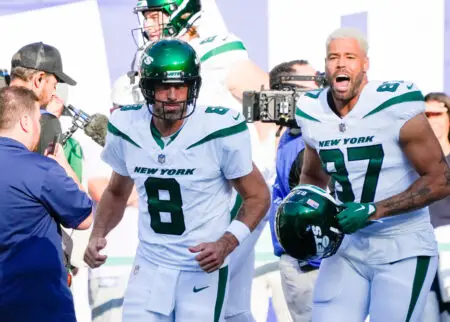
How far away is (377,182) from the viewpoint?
4984 mm

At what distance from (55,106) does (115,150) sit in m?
1.41

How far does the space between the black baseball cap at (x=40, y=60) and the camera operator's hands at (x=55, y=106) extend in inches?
12.6

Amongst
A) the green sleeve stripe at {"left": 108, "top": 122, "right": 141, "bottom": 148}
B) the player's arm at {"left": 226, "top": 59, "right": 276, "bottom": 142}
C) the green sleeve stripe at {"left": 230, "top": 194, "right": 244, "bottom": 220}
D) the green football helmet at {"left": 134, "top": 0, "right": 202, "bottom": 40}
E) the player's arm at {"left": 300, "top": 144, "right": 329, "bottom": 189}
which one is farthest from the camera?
the player's arm at {"left": 226, "top": 59, "right": 276, "bottom": 142}

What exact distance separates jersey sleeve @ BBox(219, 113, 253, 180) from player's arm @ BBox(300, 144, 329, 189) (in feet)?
1.38

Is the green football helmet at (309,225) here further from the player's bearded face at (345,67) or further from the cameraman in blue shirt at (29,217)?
the cameraman in blue shirt at (29,217)

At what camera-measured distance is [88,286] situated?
22.6ft

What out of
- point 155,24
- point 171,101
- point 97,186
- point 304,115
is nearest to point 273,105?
point 155,24

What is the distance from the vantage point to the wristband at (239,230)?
16.0ft

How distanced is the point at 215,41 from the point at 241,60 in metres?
0.27

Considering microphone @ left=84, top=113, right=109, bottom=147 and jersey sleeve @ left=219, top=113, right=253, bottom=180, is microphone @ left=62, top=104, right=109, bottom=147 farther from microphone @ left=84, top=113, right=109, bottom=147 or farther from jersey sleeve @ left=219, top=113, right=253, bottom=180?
jersey sleeve @ left=219, top=113, right=253, bottom=180

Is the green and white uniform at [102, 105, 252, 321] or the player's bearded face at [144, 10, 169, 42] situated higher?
the player's bearded face at [144, 10, 169, 42]

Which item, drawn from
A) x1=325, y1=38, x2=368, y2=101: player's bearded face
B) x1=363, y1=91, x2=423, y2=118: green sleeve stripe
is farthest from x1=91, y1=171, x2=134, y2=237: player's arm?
x1=363, y1=91, x2=423, y2=118: green sleeve stripe

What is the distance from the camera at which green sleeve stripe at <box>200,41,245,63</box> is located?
20.3ft

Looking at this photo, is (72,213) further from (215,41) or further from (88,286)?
(88,286)
